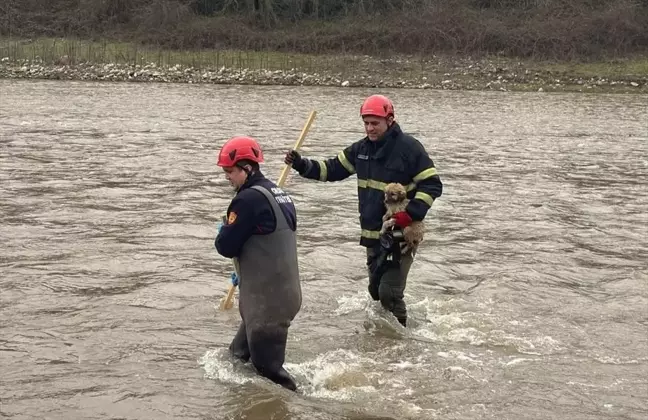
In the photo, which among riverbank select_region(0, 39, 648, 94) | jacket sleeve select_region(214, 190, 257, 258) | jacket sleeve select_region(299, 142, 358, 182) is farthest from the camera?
riverbank select_region(0, 39, 648, 94)

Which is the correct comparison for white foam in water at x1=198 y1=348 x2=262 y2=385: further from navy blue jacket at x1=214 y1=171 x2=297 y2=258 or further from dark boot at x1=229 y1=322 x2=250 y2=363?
navy blue jacket at x1=214 y1=171 x2=297 y2=258

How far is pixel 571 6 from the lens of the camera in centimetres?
5562

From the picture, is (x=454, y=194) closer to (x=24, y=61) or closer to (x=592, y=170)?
(x=592, y=170)

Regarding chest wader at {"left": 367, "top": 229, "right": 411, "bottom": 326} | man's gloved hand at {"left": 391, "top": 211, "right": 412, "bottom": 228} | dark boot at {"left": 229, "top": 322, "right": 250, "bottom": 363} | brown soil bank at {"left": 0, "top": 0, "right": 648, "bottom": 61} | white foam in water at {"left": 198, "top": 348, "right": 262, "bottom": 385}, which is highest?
brown soil bank at {"left": 0, "top": 0, "right": 648, "bottom": 61}

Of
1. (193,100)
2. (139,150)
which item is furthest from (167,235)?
(193,100)

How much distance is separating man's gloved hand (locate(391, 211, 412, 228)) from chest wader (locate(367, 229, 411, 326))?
0.09 meters

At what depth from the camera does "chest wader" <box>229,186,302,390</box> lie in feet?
20.0

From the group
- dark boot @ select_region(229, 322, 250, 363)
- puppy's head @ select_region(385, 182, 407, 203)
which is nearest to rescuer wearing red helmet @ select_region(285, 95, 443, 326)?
puppy's head @ select_region(385, 182, 407, 203)

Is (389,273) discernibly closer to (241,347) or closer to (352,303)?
(352,303)

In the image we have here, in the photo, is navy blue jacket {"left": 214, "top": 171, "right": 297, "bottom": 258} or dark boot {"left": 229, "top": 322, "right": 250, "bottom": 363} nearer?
navy blue jacket {"left": 214, "top": 171, "right": 297, "bottom": 258}

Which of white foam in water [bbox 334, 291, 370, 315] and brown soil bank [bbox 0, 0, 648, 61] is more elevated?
brown soil bank [bbox 0, 0, 648, 61]

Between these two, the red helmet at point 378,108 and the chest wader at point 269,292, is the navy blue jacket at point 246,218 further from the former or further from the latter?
the red helmet at point 378,108

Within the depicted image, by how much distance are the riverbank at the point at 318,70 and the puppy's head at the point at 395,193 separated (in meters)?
31.8

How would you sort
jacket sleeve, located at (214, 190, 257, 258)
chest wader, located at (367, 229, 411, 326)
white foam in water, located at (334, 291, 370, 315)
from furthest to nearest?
white foam in water, located at (334, 291, 370, 315) < chest wader, located at (367, 229, 411, 326) < jacket sleeve, located at (214, 190, 257, 258)
